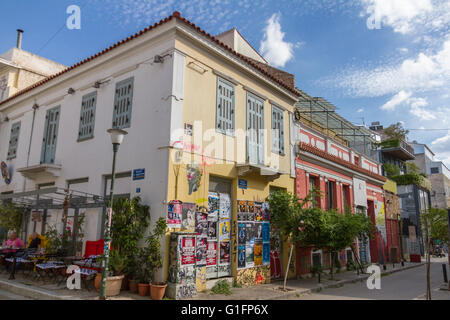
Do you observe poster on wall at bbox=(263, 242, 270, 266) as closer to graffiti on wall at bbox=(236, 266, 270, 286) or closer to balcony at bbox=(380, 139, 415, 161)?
graffiti on wall at bbox=(236, 266, 270, 286)

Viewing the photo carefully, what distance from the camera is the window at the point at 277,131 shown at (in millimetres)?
13602

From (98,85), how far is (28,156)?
5548 mm

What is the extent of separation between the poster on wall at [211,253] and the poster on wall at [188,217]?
3.64 ft

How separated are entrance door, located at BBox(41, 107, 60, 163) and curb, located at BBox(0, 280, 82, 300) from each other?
17.5ft

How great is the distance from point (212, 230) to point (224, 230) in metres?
0.58

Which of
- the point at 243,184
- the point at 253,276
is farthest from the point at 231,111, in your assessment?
the point at 253,276

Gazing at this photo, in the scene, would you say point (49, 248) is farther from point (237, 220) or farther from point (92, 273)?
point (237, 220)

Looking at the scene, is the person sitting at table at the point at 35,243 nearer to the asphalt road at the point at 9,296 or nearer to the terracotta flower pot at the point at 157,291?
the asphalt road at the point at 9,296

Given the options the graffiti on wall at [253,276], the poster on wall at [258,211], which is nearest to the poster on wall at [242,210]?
the poster on wall at [258,211]

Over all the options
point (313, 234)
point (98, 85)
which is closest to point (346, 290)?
point (313, 234)

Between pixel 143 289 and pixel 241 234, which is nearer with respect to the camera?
pixel 143 289

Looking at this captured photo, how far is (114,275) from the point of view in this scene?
848 cm

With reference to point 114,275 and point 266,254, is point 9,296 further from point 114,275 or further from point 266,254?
point 266,254

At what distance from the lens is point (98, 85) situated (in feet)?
39.0
